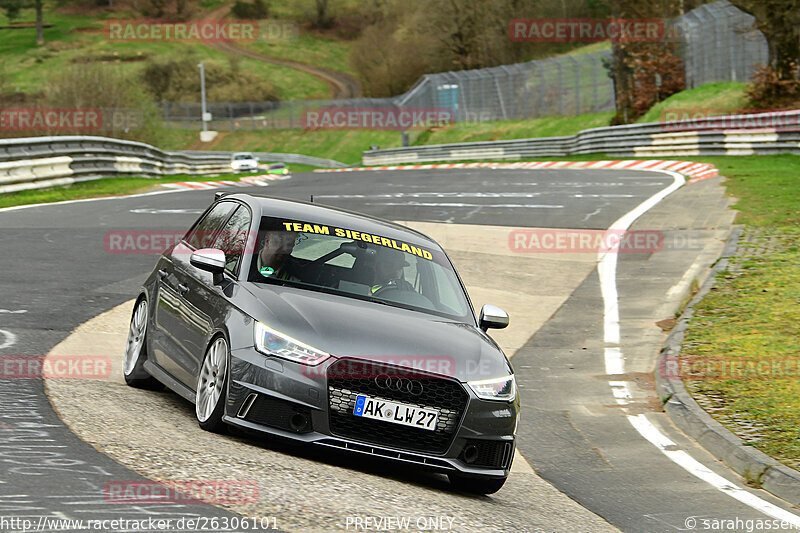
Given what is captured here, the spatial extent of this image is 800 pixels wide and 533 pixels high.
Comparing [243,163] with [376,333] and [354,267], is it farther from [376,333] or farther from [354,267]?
[376,333]

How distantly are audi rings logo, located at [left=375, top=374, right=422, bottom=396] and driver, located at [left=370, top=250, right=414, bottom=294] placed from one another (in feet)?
4.01

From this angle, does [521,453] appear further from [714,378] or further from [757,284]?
[757,284]

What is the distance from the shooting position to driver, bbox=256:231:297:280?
24.3ft

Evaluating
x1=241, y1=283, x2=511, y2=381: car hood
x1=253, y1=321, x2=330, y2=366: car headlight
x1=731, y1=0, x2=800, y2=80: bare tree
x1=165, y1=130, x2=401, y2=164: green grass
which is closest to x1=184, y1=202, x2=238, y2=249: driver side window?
x1=241, y1=283, x2=511, y2=381: car hood

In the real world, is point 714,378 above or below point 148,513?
below

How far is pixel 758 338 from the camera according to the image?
447 inches

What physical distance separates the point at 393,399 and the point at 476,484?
0.86 m

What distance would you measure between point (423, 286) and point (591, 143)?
36.6 metres

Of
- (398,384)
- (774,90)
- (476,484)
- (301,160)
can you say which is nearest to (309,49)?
(301,160)

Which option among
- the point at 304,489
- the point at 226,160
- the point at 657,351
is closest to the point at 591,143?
the point at 226,160

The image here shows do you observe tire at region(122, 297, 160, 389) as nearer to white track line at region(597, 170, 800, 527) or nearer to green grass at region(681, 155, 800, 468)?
white track line at region(597, 170, 800, 527)

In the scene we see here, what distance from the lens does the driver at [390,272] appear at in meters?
7.62

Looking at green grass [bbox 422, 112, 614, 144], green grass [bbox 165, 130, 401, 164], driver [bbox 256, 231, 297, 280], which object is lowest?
green grass [bbox 165, 130, 401, 164]

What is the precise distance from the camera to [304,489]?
5.64 metres
